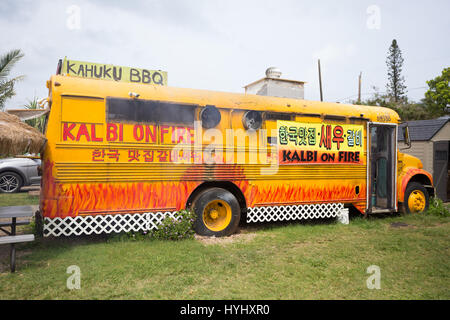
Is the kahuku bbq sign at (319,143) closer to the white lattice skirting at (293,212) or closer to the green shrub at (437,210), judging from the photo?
the white lattice skirting at (293,212)

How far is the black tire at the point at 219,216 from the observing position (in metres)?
6.23

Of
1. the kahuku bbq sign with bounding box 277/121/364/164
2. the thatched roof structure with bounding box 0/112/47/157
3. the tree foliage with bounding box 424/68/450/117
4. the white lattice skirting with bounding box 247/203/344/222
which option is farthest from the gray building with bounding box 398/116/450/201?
the tree foliage with bounding box 424/68/450/117

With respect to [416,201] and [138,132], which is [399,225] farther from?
[138,132]

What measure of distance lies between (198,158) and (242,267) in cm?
232

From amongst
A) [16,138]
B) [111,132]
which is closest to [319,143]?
[111,132]

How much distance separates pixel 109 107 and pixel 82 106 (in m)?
0.43

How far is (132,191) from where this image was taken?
5742 mm

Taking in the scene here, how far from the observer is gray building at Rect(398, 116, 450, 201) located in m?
12.1

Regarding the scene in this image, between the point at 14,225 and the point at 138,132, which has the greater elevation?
the point at 138,132

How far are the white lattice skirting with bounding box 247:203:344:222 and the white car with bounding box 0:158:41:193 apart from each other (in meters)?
8.99

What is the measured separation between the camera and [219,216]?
261 inches

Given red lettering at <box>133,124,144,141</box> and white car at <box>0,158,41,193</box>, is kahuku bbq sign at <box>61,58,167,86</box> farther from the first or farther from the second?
white car at <box>0,158,41,193</box>
